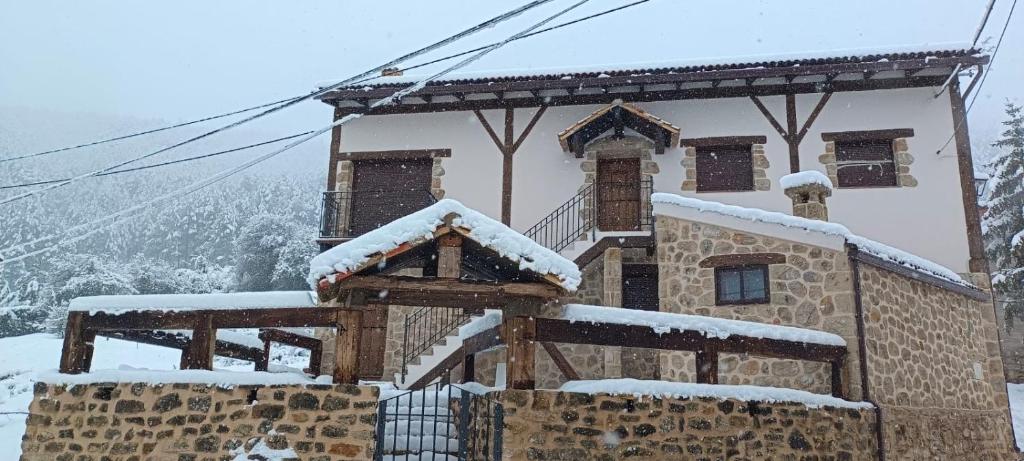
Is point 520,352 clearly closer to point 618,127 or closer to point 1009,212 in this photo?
point 618,127

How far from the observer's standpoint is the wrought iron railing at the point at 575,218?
1237 cm

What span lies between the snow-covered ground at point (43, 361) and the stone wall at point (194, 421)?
8055mm

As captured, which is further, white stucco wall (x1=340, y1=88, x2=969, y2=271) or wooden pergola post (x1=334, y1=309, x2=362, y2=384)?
white stucco wall (x1=340, y1=88, x2=969, y2=271)

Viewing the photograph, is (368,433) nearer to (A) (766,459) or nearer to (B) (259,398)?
(B) (259,398)

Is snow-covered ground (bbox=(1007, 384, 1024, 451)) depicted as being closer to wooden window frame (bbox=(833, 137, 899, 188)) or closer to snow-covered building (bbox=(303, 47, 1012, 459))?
snow-covered building (bbox=(303, 47, 1012, 459))

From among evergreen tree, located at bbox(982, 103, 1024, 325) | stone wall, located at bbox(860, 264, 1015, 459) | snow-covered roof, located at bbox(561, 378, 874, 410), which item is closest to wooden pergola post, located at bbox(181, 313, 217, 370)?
snow-covered roof, located at bbox(561, 378, 874, 410)

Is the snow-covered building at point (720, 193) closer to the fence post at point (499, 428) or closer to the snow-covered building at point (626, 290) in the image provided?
the snow-covered building at point (626, 290)

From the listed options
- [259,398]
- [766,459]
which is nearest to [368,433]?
[259,398]

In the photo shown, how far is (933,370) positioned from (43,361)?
1903 centimetres

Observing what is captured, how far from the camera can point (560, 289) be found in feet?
19.9

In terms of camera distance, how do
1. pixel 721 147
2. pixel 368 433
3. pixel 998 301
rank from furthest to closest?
pixel 998 301
pixel 721 147
pixel 368 433

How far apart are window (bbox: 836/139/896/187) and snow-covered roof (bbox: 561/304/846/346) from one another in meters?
5.62

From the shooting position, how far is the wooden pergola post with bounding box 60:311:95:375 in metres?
6.41

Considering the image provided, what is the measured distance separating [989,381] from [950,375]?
1.64m
